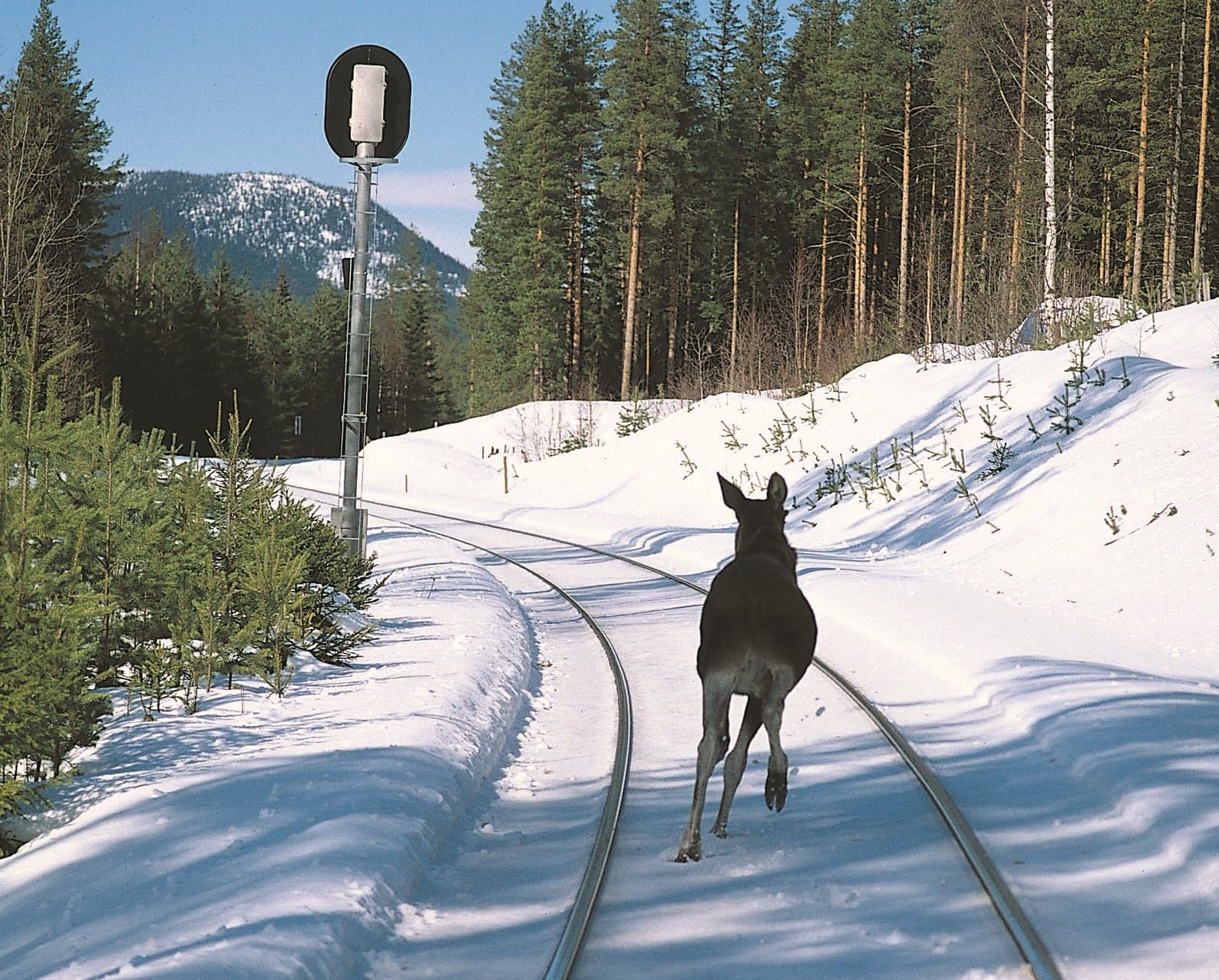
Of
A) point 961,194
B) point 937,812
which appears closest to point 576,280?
point 961,194

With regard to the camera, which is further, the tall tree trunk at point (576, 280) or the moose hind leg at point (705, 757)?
the tall tree trunk at point (576, 280)

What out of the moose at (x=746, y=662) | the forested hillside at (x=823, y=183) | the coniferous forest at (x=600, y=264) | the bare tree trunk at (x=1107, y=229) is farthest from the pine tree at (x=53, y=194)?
the bare tree trunk at (x=1107, y=229)

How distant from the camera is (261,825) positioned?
543cm

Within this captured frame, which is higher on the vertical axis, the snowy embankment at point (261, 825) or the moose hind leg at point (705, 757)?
the moose hind leg at point (705, 757)

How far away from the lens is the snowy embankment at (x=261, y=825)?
13.7ft

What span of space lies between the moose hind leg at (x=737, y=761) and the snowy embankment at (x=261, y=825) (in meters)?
1.48

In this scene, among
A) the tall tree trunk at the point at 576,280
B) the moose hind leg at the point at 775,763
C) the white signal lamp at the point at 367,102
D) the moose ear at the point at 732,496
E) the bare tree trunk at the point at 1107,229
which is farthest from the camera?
the tall tree trunk at the point at 576,280

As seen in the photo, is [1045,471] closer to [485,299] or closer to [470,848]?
[470,848]

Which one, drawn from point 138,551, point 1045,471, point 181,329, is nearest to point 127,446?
point 138,551

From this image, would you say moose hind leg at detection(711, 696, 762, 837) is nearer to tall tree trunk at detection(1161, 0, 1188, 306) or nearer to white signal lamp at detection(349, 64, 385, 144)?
white signal lamp at detection(349, 64, 385, 144)

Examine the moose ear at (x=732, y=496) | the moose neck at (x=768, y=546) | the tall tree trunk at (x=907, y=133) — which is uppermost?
the tall tree trunk at (x=907, y=133)

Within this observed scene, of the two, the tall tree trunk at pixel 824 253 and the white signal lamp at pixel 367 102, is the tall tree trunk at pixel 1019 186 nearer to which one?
the tall tree trunk at pixel 824 253

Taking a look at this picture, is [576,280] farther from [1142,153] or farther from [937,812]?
[937,812]

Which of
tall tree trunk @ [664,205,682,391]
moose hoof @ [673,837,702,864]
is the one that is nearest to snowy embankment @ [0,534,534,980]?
moose hoof @ [673,837,702,864]
